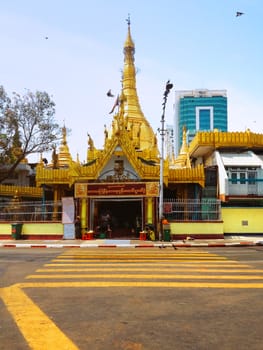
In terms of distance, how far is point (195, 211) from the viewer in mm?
23359

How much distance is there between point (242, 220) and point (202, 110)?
115 meters

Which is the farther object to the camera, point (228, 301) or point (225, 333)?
point (228, 301)

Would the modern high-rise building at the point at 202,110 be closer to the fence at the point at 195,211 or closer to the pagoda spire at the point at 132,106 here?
the pagoda spire at the point at 132,106

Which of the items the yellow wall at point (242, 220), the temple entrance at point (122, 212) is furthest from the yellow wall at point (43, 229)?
the yellow wall at point (242, 220)

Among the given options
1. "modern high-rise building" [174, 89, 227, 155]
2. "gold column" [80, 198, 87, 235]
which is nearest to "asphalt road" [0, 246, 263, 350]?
"gold column" [80, 198, 87, 235]

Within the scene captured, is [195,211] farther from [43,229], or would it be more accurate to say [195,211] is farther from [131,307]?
[131,307]

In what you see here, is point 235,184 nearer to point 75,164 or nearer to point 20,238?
point 75,164

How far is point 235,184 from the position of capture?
26.0 meters

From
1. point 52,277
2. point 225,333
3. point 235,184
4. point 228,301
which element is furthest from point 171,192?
point 225,333

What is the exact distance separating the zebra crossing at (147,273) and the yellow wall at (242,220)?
480 inches

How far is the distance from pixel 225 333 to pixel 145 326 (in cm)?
112

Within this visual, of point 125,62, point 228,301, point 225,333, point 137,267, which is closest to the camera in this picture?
point 225,333

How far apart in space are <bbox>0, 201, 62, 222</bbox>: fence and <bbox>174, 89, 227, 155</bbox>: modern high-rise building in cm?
11183

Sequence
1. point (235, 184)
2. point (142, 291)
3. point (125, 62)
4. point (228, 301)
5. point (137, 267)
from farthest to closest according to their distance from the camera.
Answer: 1. point (125, 62)
2. point (235, 184)
3. point (137, 267)
4. point (142, 291)
5. point (228, 301)
